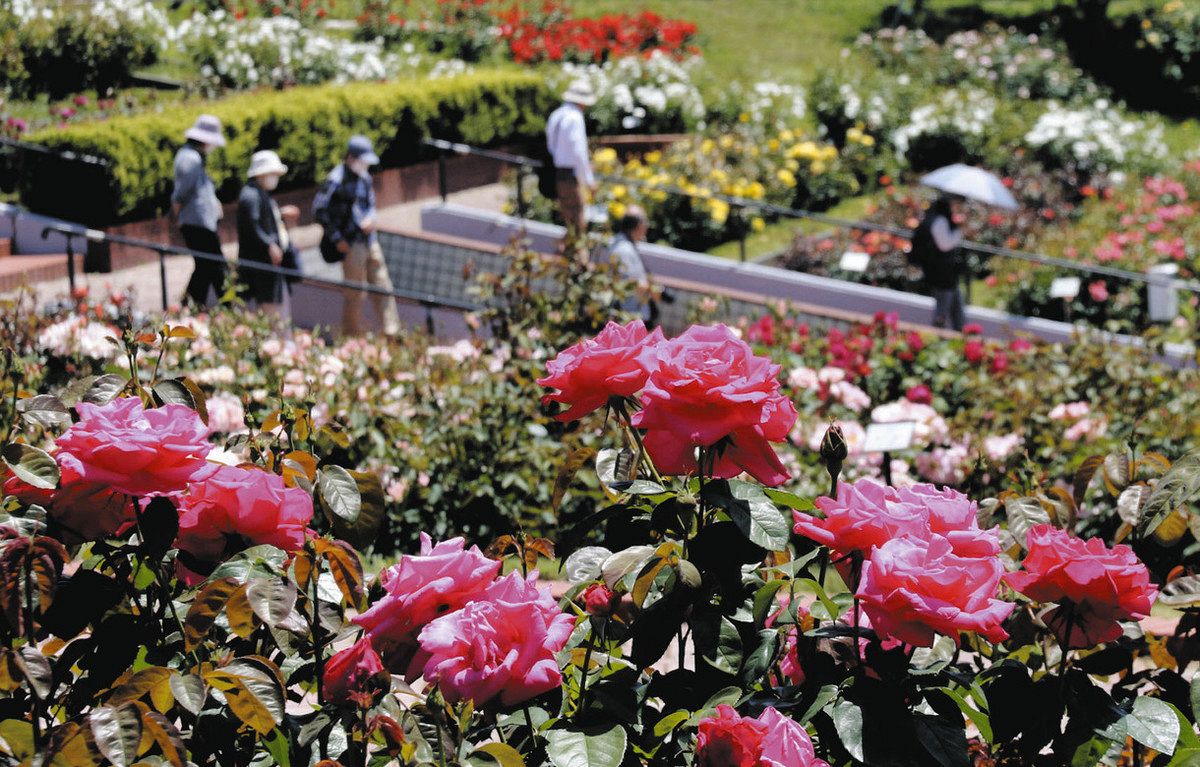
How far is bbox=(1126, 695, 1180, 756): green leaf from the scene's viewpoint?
1946 mm

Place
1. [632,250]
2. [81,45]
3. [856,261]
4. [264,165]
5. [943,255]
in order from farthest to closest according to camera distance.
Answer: [81,45] < [856,261] < [943,255] < [264,165] < [632,250]

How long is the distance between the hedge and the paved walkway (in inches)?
24.2

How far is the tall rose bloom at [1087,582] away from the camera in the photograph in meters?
1.96

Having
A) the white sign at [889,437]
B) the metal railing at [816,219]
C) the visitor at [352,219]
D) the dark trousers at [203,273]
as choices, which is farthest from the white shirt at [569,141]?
the white sign at [889,437]

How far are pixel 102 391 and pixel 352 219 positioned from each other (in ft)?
24.2

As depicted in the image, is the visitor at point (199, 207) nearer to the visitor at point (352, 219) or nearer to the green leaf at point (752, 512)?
the visitor at point (352, 219)

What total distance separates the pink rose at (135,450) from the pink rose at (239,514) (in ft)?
0.15

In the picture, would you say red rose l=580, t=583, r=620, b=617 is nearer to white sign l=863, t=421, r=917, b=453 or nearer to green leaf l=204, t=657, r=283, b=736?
green leaf l=204, t=657, r=283, b=736

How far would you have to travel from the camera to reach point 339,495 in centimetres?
209

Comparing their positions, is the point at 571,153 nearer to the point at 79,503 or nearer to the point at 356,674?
the point at 79,503

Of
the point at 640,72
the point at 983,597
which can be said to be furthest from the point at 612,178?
the point at 983,597

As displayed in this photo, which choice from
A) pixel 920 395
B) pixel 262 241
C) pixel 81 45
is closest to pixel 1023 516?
pixel 920 395

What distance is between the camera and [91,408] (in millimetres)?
1945

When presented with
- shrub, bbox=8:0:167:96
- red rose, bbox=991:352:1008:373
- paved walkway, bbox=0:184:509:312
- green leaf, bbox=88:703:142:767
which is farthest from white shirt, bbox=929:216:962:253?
green leaf, bbox=88:703:142:767
